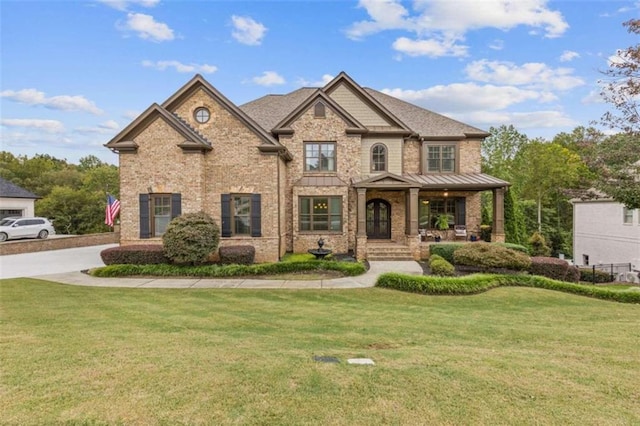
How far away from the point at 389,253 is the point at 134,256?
36.7 feet

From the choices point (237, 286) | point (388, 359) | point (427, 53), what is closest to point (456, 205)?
point (427, 53)

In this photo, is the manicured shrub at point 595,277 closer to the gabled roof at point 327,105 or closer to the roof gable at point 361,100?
the roof gable at point 361,100

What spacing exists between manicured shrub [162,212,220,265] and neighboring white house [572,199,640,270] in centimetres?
2279

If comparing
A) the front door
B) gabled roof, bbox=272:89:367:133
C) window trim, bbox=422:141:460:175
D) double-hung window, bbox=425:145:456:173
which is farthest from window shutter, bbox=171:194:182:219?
double-hung window, bbox=425:145:456:173

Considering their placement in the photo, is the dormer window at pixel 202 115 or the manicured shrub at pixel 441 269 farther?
the dormer window at pixel 202 115

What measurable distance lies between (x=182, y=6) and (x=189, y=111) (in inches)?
161

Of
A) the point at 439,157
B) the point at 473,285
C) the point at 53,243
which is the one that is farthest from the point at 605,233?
the point at 53,243

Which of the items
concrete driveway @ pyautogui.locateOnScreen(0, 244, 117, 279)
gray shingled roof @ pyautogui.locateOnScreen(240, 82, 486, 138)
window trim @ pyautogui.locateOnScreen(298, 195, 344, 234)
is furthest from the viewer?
gray shingled roof @ pyautogui.locateOnScreen(240, 82, 486, 138)

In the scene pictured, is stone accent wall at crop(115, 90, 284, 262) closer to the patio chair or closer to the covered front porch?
the covered front porch

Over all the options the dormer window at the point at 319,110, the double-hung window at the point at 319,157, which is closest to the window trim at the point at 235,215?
the double-hung window at the point at 319,157

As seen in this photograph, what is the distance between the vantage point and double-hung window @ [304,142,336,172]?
17406 millimetres

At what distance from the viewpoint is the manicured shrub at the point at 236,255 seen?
13.7 metres

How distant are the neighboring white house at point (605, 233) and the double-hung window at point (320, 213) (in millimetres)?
16652

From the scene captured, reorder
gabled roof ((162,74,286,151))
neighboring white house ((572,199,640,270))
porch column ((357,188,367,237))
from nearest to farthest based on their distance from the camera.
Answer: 1. gabled roof ((162,74,286,151))
2. porch column ((357,188,367,237))
3. neighboring white house ((572,199,640,270))
